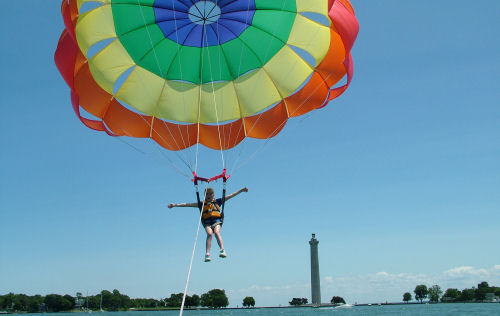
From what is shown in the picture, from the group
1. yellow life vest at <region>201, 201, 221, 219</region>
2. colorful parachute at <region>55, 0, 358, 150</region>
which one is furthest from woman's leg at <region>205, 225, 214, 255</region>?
colorful parachute at <region>55, 0, 358, 150</region>

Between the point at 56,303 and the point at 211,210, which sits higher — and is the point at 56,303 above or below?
below

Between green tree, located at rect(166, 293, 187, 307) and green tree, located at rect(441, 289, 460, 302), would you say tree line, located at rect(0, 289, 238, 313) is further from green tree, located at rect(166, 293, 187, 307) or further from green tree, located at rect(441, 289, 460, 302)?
green tree, located at rect(441, 289, 460, 302)

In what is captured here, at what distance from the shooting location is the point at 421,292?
12325cm

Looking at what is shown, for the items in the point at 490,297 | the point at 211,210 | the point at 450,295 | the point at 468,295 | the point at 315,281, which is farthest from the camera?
the point at 450,295

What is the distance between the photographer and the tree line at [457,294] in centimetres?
10438

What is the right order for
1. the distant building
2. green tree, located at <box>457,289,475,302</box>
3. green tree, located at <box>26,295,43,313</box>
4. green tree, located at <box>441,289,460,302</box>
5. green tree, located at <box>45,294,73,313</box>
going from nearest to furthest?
green tree, located at <box>45,294,73,313</box> → green tree, located at <box>26,295,43,313</box> → the distant building → green tree, located at <box>457,289,475,302</box> → green tree, located at <box>441,289,460,302</box>

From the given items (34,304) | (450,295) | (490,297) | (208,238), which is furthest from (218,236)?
(450,295)

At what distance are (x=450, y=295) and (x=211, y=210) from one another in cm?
12378

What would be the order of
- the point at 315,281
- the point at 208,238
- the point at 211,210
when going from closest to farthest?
the point at 208,238, the point at 211,210, the point at 315,281

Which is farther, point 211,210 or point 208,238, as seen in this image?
point 211,210

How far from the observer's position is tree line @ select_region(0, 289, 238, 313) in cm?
9662

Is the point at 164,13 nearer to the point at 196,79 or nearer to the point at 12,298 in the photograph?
the point at 196,79

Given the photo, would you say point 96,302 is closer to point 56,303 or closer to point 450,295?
point 56,303

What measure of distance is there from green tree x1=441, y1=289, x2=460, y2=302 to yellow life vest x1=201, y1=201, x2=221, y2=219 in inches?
4813
